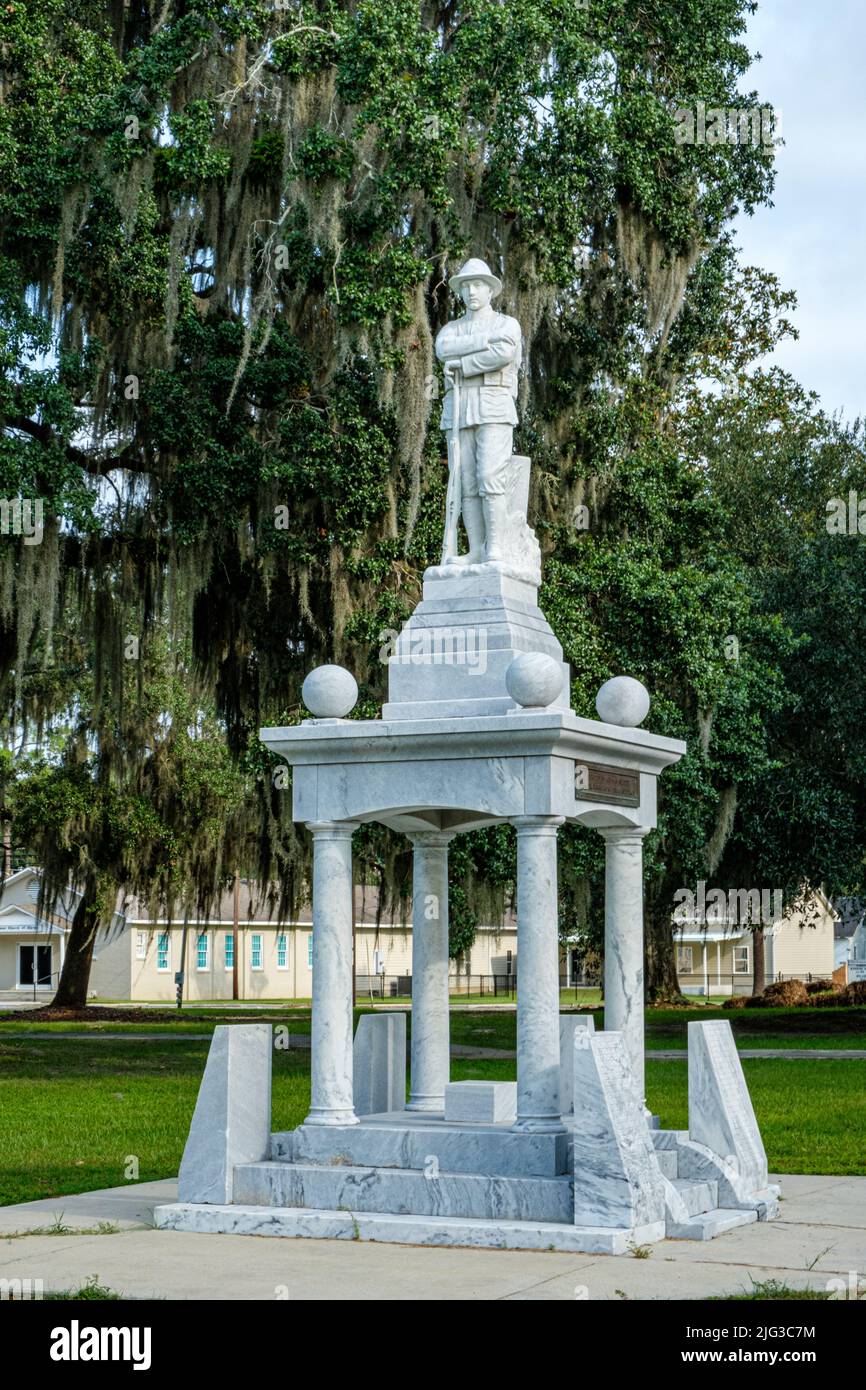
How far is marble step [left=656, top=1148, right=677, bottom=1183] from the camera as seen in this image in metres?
10.9

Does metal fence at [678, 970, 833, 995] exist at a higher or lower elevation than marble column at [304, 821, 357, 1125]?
higher

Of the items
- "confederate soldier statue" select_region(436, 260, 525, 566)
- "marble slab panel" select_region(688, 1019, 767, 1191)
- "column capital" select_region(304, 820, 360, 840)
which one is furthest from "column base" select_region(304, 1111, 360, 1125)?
"confederate soldier statue" select_region(436, 260, 525, 566)

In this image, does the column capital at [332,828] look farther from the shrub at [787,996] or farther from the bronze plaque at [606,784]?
the shrub at [787,996]

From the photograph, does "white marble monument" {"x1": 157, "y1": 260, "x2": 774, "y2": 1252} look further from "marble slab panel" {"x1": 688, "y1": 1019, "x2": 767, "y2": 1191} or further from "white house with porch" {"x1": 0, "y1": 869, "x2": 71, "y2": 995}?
"white house with porch" {"x1": 0, "y1": 869, "x2": 71, "y2": 995}

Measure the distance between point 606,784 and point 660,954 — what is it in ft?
90.7

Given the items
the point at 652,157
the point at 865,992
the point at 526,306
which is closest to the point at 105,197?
the point at 526,306

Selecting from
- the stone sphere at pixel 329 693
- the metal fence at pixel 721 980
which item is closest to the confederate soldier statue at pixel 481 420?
the stone sphere at pixel 329 693

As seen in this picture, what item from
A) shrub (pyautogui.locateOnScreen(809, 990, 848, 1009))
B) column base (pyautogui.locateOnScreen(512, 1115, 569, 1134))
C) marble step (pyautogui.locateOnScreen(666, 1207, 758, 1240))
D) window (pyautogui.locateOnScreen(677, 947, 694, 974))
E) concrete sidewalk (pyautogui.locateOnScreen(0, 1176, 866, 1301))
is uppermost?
window (pyautogui.locateOnScreen(677, 947, 694, 974))

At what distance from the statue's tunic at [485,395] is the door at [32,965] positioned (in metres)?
52.6

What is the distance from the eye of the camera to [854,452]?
31.7m

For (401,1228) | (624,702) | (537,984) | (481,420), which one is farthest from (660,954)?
(401,1228)

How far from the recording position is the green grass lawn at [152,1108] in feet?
44.8

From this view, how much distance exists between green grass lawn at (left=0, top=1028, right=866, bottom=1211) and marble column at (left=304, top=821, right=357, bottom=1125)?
250 cm

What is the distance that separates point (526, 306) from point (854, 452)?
539 inches
